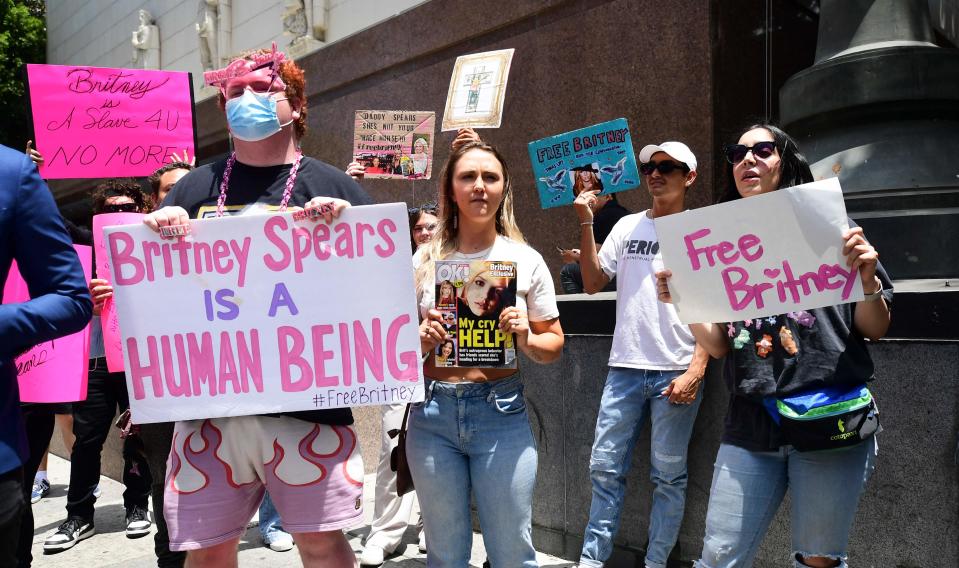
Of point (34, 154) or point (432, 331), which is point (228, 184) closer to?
point (432, 331)

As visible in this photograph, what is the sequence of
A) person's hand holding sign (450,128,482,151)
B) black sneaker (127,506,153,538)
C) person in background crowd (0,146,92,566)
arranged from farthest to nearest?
black sneaker (127,506,153,538), person's hand holding sign (450,128,482,151), person in background crowd (0,146,92,566)

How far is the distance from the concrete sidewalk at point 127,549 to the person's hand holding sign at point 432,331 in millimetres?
1985

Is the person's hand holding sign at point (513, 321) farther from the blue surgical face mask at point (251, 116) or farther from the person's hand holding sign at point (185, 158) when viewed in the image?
the person's hand holding sign at point (185, 158)

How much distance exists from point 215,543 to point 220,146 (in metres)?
11.4

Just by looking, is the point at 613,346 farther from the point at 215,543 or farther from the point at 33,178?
the point at 33,178

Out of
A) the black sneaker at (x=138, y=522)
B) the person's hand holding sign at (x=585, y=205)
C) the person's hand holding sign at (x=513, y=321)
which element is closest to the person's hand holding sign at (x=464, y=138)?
the person's hand holding sign at (x=513, y=321)

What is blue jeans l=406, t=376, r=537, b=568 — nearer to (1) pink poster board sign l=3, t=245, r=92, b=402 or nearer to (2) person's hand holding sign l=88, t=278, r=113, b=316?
(2) person's hand holding sign l=88, t=278, r=113, b=316

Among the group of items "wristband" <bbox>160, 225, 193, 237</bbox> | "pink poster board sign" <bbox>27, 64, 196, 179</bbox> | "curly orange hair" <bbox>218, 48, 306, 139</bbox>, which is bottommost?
"wristband" <bbox>160, 225, 193, 237</bbox>

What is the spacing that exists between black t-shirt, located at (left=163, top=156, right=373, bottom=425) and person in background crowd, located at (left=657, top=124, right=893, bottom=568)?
1.15 meters

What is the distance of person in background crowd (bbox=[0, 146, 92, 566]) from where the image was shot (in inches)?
77.2

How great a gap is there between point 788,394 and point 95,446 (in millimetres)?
4186

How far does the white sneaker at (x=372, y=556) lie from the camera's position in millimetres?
4016

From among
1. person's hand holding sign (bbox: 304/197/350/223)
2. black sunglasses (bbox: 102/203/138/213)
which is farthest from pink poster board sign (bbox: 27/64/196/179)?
person's hand holding sign (bbox: 304/197/350/223)

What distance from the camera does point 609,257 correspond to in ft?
12.9
